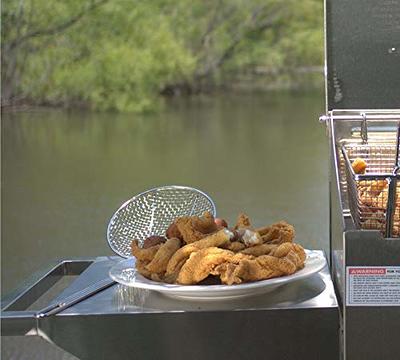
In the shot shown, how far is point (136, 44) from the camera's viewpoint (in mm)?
14195

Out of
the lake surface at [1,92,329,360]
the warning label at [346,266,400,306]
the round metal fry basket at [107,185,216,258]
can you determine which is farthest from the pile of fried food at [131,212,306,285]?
the lake surface at [1,92,329,360]

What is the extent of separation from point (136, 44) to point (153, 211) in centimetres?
1302

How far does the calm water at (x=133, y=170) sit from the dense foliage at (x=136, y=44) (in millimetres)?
696

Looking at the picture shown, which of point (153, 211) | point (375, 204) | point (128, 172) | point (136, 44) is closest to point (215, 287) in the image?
point (375, 204)

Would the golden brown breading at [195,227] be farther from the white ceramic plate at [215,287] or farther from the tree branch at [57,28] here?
the tree branch at [57,28]

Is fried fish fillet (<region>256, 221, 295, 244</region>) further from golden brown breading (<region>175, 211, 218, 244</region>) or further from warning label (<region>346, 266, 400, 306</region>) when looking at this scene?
warning label (<region>346, 266, 400, 306</region>)

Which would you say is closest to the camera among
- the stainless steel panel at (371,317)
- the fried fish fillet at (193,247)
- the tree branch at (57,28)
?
the stainless steel panel at (371,317)

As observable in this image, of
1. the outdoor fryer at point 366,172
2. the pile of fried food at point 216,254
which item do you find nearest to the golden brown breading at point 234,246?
the pile of fried food at point 216,254

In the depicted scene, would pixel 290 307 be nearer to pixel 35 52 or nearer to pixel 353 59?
pixel 353 59

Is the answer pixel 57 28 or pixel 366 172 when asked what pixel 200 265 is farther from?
pixel 57 28

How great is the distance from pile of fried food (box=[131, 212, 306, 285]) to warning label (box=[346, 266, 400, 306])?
0.34ft

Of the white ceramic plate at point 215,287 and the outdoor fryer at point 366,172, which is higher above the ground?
the outdoor fryer at point 366,172

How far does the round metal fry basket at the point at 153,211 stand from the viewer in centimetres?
142

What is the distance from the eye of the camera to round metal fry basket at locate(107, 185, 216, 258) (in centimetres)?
142
